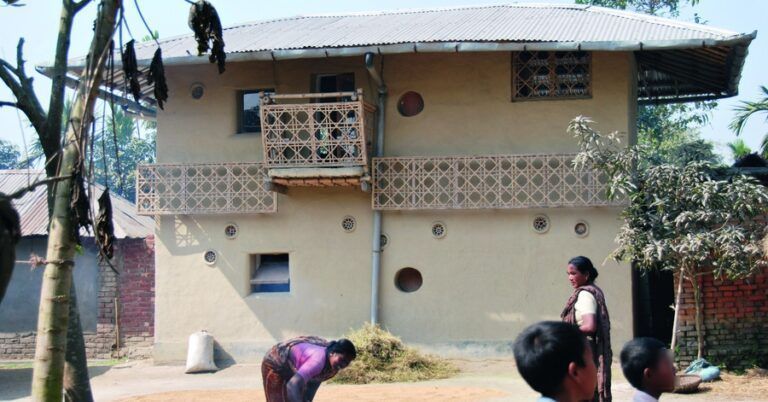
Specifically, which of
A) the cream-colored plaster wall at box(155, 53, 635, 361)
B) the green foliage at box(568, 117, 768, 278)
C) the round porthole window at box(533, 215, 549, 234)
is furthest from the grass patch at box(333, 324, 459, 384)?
the green foliage at box(568, 117, 768, 278)

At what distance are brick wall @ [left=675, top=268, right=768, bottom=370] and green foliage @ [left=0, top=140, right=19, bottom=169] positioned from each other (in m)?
40.7

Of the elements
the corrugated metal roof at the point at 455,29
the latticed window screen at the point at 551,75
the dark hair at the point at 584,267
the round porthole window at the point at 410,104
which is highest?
the corrugated metal roof at the point at 455,29

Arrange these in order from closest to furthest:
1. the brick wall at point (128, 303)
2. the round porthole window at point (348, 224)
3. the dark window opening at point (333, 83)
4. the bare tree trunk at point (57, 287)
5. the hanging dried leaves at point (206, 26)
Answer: the bare tree trunk at point (57, 287) → the hanging dried leaves at point (206, 26) → the round porthole window at point (348, 224) → the dark window opening at point (333, 83) → the brick wall at point (128, 303)

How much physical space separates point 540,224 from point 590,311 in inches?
291

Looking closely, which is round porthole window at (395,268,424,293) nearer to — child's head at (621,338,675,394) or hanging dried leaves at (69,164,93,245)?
hanging dried leaves at (69,164,93,245)

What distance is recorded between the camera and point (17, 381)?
1591 centimetres

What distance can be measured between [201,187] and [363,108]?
3.21 metres

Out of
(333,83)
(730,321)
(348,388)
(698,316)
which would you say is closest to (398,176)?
(333,83)

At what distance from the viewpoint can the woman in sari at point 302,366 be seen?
26.0 feet

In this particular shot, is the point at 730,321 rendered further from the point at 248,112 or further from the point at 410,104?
the point at 248,112

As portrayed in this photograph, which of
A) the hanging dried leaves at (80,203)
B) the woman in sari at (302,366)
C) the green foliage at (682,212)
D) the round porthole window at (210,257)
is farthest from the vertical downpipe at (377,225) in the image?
the hanging dried leaves at (80,203)

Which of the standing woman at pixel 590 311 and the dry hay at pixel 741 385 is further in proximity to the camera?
the dry hay at pixel 741 385

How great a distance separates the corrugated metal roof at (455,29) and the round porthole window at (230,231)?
2861 millimetres

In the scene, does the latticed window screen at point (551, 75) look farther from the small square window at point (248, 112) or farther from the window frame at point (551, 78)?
the small square window at point (248, 112)
